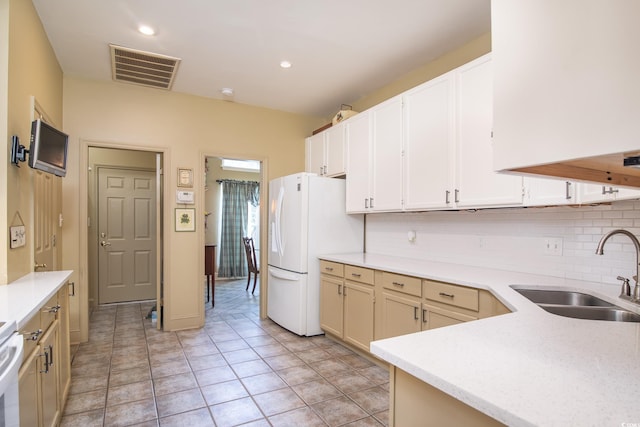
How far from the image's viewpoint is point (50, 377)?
1.78 m

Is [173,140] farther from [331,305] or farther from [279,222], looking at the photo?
[331,305]

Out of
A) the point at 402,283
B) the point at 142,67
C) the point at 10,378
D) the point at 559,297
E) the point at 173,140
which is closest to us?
the point at 10,378

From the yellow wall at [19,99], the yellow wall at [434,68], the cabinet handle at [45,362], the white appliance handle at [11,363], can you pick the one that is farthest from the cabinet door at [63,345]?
the yellow wall at [434,68]

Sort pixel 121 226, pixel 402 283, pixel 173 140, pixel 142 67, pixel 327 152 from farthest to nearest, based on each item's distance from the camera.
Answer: pixel 121 226
pixel 327 152
pixel 173 140
pixel 142 67
pixel 402 283

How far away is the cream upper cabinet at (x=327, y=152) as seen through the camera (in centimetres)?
378

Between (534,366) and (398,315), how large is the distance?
180 centimetres

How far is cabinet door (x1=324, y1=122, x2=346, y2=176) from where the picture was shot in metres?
3.76

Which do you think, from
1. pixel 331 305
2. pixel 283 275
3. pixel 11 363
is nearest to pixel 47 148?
pixel 11 363

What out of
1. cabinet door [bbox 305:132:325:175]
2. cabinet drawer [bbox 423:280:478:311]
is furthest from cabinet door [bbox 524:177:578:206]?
cabinet door [bbox 305:132:325:175]

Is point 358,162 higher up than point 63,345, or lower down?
higher up

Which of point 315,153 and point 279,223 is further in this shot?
point 315,153

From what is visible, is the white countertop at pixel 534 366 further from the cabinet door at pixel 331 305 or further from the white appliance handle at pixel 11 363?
the cabinet door at pixel 331 305

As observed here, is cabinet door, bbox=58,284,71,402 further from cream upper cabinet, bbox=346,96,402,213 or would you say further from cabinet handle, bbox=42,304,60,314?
cream upper cabinet, bbox=346,96,402,213

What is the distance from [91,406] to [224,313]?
90.9 inches
